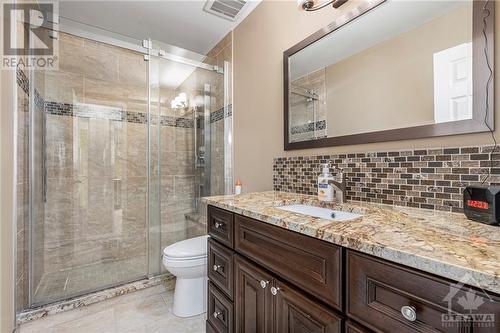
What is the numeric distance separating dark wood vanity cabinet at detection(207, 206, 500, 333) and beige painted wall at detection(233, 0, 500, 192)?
68 centimetres

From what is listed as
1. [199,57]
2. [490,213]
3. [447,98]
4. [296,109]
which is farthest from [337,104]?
[199,57]

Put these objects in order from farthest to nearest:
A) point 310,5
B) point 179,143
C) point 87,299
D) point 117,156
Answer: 1. point 179,143
2. point 117,156
3. point 87,299
4. point 310,5

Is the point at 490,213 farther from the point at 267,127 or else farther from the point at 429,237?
the point at 267,127

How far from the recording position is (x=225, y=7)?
193 cm

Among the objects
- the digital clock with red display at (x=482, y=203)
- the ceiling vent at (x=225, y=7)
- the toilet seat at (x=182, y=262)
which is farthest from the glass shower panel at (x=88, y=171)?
the digital clock with red display at (x=482, y=203)

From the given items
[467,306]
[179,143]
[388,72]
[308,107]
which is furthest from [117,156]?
[467,306]

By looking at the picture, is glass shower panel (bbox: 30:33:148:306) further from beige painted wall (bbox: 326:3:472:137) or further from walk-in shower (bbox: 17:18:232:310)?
beige painted wall (bbox: 326:3:472:137)

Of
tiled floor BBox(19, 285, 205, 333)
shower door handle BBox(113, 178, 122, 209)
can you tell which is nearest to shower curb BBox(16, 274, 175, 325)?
tiled floor BBox(19, 285, 205, 333)

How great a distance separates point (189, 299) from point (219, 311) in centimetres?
52

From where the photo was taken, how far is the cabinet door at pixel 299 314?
67cm

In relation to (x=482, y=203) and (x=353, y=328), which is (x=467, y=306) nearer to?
(x=353, y=328)

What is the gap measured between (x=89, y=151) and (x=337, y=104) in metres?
2.24

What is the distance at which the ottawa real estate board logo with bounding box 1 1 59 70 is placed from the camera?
1319 millimetres

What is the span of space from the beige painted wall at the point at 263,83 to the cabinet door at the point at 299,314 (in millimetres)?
775
